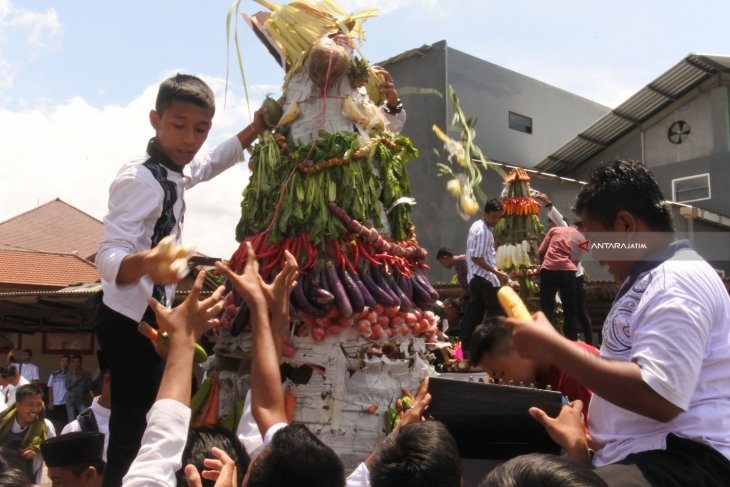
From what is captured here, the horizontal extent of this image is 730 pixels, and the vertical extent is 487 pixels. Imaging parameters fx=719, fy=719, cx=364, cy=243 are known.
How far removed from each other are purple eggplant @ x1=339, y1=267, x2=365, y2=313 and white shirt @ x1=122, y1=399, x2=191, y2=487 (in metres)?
1.37

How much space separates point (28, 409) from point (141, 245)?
366 centimetres

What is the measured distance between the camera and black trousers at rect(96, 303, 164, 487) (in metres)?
2.96

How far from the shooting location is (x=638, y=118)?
18078mm

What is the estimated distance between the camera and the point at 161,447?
207 centimetres

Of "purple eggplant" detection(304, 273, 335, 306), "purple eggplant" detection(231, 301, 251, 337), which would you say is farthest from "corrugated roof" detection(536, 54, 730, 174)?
"purple eggplant" detection(231, 301, 251, 337)

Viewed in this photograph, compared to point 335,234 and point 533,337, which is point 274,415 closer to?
point 533,337

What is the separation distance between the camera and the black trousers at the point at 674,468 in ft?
6.42

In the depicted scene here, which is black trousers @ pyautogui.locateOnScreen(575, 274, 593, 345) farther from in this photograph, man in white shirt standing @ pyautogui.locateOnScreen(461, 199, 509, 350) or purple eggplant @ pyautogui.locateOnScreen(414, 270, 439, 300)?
purple eggplant @ pyautogui.locateOnScreen(414, 270, 439, 300)

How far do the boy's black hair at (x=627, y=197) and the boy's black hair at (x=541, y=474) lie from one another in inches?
37.5

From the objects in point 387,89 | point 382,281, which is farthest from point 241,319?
point 387,89

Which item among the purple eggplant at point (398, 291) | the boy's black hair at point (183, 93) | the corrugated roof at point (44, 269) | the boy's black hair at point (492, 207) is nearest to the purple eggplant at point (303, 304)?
the purple eggplant at point (398, 291)

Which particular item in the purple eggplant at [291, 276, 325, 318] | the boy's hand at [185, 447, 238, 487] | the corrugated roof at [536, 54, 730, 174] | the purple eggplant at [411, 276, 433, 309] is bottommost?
the boy's hand at [185, 447, 238, 487]

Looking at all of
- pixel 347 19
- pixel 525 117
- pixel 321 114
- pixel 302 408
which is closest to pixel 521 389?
pixel 302 408

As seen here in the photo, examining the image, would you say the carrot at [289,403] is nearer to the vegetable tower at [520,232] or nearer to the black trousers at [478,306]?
the black trousers at [478,306]
